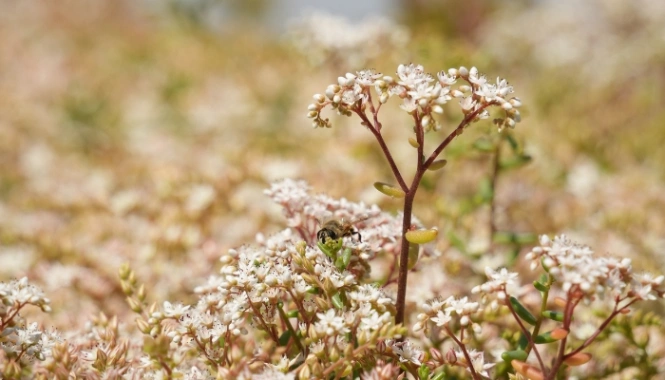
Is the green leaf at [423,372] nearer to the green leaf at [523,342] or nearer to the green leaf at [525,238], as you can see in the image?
the green leaf at [523,342]

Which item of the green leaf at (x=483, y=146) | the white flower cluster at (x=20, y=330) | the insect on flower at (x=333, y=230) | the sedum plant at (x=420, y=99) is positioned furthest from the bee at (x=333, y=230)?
the green leaf at (x=483, y=146)

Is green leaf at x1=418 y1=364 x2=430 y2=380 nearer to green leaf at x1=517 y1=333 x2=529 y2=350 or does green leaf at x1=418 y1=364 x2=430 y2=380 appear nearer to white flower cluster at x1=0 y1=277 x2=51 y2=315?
green leaf at x1=517 y1=333 x2=529 y2=350

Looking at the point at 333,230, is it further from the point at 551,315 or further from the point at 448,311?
the point at 551,315

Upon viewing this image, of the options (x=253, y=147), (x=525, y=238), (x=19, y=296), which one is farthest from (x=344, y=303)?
(x=253, y=147)

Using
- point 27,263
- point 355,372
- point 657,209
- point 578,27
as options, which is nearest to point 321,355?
point 355,372

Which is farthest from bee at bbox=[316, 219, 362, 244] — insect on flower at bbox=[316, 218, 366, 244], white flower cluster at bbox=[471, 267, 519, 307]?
white flower cluster at bbox=[471, 267, 519, 307]
